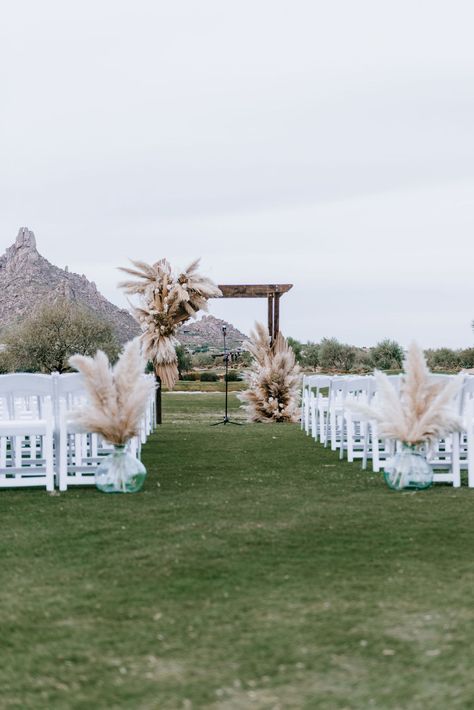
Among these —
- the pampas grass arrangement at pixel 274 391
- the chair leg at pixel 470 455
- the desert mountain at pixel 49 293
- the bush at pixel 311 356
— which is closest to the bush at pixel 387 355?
the bush at pixel 311 356

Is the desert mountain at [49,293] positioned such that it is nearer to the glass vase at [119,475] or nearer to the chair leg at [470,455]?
the chair leg at [470,455]

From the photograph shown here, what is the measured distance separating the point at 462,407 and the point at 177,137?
8380 mm

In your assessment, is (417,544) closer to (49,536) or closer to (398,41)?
(49,536)

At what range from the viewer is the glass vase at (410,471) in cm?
733

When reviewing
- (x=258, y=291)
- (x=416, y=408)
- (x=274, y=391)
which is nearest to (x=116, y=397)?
(x=416, y=408)

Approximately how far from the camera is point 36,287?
65.4 metres

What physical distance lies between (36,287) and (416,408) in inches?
2386

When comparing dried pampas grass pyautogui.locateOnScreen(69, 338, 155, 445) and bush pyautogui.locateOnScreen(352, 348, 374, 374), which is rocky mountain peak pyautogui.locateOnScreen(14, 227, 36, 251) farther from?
dried pampas grass pyautogui.locateOnScreen(69, 338, 155, 445)

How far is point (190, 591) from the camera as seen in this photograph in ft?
13.9

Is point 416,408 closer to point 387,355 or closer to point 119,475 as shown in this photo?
point 119,475

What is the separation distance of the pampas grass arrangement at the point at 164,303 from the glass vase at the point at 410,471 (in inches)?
285

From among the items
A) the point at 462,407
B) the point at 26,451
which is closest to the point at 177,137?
the point at 26,451

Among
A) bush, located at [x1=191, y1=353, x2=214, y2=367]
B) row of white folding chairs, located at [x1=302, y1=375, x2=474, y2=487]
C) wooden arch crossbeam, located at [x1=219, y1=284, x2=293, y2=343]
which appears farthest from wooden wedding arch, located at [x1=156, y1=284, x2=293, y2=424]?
bush, located at [x1=191, y1=353, x2=214, y2=367]

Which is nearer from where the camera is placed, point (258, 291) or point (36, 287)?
point (258, 291)
